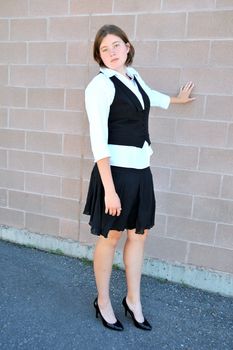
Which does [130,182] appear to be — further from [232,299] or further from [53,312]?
[232,299]

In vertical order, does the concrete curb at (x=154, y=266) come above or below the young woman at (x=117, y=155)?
below

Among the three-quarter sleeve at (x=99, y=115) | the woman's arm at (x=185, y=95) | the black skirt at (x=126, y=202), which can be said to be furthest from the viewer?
the woman's arm at (x=185, y=95)

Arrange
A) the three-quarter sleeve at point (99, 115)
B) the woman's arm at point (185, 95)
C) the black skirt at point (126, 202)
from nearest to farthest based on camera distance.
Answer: the three-quarter sleeve at point (99, 115), the black skirt at point (126, 202), the woman's arm at point (185, 95)

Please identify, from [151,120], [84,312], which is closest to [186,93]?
[151,120]

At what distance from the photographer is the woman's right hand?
213 cm

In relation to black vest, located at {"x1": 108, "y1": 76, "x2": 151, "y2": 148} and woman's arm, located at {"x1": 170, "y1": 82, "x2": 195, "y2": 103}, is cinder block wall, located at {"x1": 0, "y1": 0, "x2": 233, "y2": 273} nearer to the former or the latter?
woman's arm, located at {"x1": 170, "y1": 82, "x2": 195, "y2": 103}

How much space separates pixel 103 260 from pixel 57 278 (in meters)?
0.82

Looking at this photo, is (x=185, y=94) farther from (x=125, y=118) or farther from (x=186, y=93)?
(x=125, y=118)

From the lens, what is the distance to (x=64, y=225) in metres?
3.40

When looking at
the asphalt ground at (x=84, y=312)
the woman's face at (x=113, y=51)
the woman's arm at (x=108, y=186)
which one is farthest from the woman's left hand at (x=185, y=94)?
the asphalt ground at (x=84, y=312)

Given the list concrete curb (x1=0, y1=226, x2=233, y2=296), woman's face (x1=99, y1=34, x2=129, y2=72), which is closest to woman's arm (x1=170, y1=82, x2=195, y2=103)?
woman's face (x1=99, y1=34, x2=129, y2=72)

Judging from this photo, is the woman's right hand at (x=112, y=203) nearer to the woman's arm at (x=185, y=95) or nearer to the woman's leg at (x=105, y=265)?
the woman's leg at (x=105, y=265)

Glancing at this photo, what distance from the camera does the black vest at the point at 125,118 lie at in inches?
84.8

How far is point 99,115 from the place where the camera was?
82.0 inches
